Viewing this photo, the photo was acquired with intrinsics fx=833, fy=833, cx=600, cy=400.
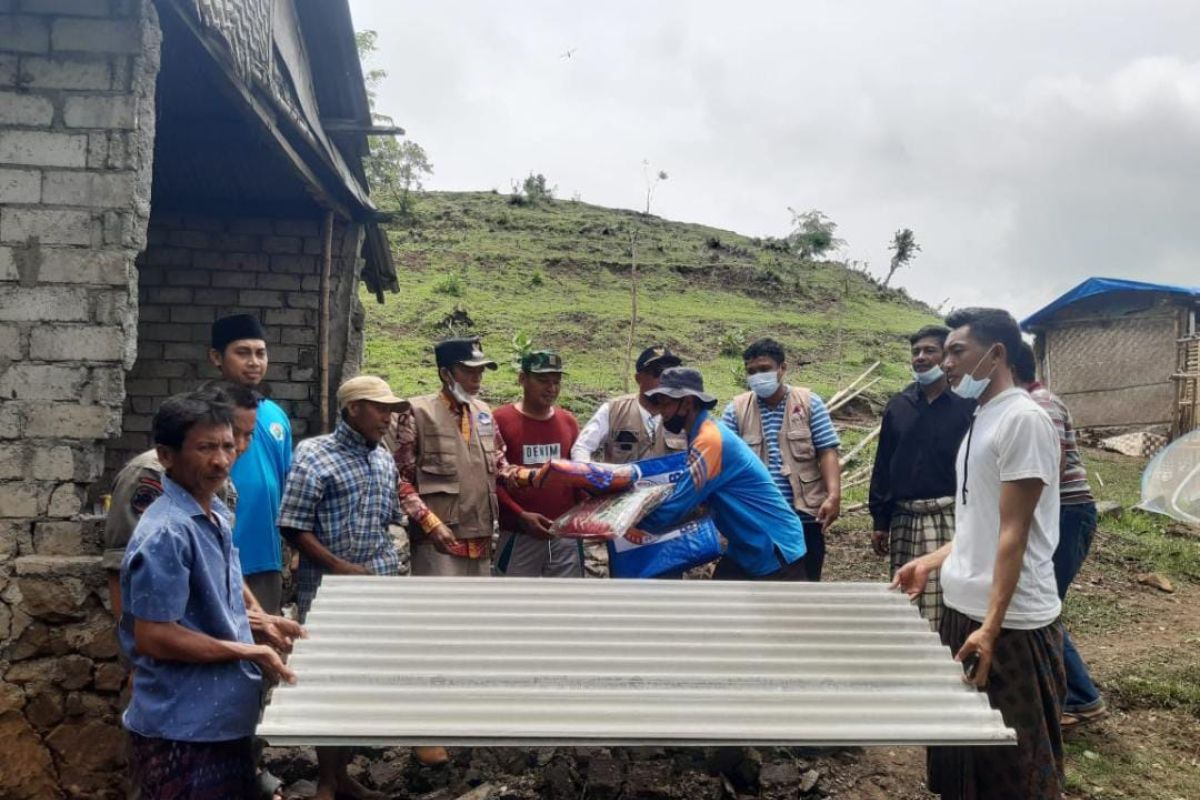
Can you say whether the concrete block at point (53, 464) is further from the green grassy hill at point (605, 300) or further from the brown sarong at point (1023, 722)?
the green grassy hill at point (605, 300)

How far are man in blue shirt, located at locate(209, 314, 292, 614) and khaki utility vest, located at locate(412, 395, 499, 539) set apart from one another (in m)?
0.66

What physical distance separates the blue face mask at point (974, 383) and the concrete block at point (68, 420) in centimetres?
342

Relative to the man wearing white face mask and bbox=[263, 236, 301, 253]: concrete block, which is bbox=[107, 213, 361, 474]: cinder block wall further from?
the man wearing white face mask

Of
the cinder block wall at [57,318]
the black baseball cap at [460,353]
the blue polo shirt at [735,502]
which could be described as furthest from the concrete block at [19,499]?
the blue polo shirt at [735,502]

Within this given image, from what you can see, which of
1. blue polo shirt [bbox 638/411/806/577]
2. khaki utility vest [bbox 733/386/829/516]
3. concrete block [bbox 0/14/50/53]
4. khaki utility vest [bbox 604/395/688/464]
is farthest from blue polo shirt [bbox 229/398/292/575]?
khaki utility vest [bbox 733/386/829/516]

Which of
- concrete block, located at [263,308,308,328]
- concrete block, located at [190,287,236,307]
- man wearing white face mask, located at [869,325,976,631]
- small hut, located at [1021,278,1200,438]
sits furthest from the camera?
small hut, located at [1021,278,1200,438]

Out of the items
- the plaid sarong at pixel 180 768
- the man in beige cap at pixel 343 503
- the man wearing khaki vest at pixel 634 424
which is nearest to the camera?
the plaid sarong at pixel 180 768

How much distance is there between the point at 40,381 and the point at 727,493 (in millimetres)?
3011

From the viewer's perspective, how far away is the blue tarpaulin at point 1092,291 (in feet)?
45.6

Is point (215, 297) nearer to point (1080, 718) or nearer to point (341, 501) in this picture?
point (341, 501)

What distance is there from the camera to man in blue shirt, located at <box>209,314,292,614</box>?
12.0 feet

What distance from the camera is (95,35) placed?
141 inches

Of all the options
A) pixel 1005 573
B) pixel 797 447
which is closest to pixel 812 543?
pixel 797 447

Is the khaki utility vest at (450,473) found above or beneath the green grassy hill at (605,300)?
beneath
